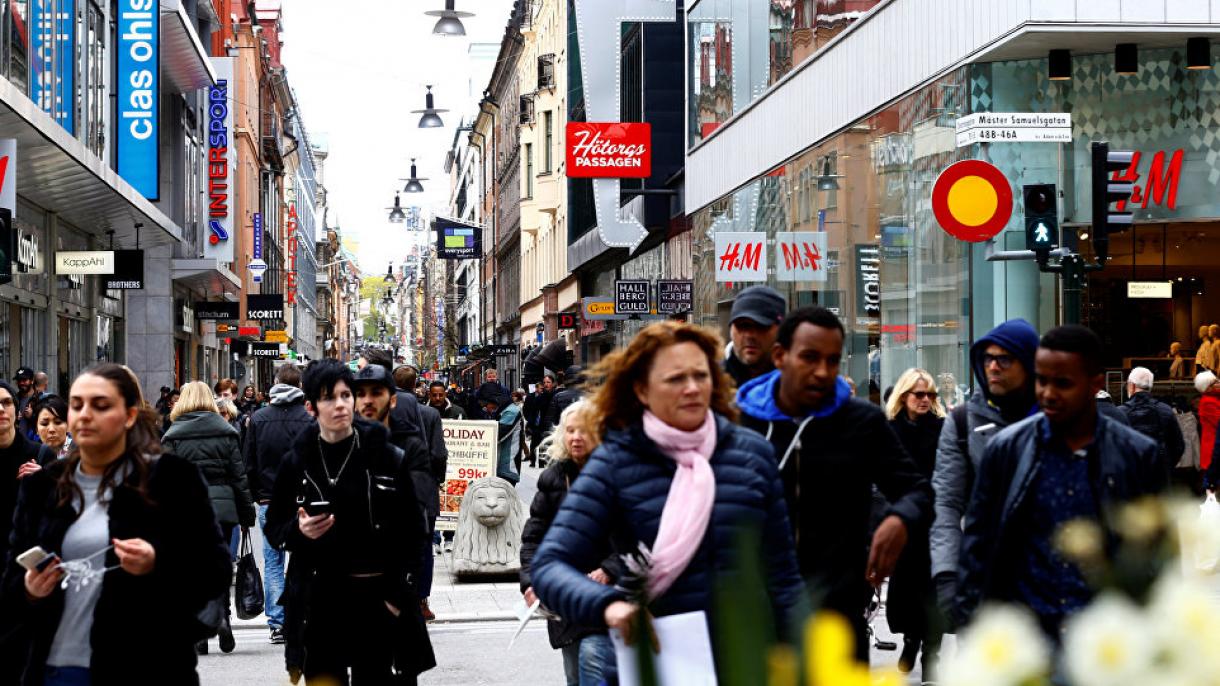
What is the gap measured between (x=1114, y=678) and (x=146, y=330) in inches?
1449

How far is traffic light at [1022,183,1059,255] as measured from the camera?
13930 mm

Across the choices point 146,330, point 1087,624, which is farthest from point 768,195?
point 1087,624

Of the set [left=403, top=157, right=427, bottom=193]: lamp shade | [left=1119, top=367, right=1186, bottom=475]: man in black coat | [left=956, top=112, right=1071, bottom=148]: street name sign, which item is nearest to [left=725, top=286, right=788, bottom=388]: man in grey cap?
[left=956, top=112, right=1071, bottom=148]: street name sign

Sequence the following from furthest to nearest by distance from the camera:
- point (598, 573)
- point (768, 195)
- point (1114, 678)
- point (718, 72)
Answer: point (718, 72), point (768, 195), point (598, 573), point (1114, 678)

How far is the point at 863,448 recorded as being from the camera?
5.45m

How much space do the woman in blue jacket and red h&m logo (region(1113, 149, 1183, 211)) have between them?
1373 centimetres

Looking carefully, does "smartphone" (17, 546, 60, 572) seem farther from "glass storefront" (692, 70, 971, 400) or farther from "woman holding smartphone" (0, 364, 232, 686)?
"glass storefront" (692, 70, 971, 400)

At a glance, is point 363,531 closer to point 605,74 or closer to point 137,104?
point 137,104

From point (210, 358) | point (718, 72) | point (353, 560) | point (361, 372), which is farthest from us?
point (210, 358)

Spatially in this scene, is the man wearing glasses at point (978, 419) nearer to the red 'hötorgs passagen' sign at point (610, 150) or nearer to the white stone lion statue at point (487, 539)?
the white stone lion statue at point (487, 539)

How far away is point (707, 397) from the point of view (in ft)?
14.3

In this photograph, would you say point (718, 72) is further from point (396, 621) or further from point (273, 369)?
point (273, 369)

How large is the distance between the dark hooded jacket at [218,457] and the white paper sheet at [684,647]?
25.5 ft

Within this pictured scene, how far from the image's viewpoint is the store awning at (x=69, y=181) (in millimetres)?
17984
